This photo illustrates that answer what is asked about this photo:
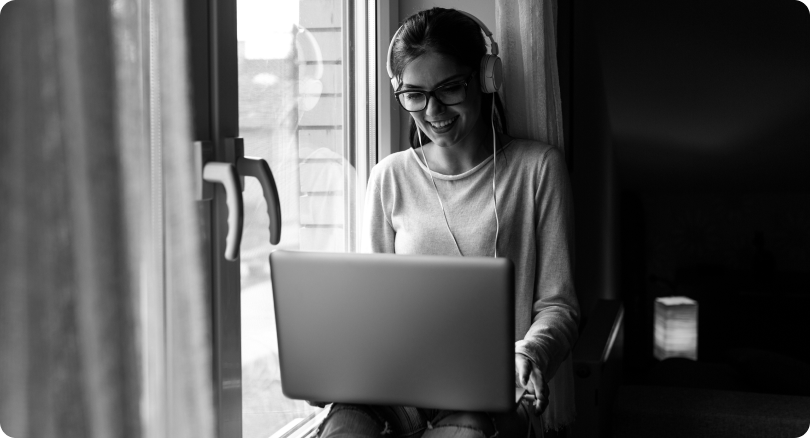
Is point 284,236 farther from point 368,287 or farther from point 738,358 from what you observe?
point 738,358

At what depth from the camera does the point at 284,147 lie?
1.17m

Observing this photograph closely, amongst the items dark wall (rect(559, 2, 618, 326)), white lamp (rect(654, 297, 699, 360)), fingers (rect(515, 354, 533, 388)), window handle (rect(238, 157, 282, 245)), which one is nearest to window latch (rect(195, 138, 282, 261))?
window handle (rect(238, 157, 282, 245))

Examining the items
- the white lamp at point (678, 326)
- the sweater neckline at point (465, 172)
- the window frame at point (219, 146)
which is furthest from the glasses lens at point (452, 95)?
the white lamp at point (678, 326)

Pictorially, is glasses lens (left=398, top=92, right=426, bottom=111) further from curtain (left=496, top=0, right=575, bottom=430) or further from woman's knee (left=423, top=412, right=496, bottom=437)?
woman's knee (left=423, top=412, right=496, bottom=437)

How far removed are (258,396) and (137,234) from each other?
0.43 metres

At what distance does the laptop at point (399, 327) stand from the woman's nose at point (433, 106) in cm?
47

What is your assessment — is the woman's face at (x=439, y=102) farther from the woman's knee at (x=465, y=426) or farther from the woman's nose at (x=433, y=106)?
the woman's knee at (x=465, y=426)

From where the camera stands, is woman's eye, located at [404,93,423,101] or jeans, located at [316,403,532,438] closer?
jeans, located at [316,403,532,438]

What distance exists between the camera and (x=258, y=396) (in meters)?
1.07

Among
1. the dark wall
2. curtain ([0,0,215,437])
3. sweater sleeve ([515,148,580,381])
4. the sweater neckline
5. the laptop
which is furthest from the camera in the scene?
the dark wall

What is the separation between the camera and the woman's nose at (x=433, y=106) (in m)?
1.23

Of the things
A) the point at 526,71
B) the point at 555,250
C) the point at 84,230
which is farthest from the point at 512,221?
the point at 84,230

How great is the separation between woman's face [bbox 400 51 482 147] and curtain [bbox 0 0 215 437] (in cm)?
54

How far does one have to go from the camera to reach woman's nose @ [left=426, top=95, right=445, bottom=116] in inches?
48.6
